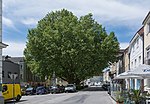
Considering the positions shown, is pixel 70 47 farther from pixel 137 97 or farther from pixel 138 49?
pixel 137 97

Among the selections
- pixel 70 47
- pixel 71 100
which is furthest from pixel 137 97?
pixel 70 47

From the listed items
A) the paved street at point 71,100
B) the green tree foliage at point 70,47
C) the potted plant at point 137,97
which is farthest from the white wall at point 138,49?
the potted plant at point 137,97

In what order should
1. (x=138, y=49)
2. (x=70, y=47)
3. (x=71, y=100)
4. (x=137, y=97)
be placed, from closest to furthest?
(x=137, y=97), (x=71, y=100), (x=138, y=49), (x=70, y=47)

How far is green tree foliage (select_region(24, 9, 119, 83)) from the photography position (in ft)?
200

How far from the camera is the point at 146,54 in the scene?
1296 inches

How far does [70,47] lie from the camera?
Result: 2371 inches

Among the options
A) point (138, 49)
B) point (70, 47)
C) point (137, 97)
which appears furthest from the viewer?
point (70, 47)

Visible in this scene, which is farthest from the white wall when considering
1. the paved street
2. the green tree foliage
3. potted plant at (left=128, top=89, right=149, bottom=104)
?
potted plant at (left=128, top=89, right=149, bottom=104)

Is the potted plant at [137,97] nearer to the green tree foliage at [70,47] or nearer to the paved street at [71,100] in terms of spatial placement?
the paved street at [71,100]

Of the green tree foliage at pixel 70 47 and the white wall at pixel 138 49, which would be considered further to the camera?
the green tree foliage at pixel 70 47

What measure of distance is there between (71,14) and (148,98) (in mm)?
49852

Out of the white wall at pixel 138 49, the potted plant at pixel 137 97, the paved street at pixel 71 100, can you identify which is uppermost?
the white wall at pixel 138 49

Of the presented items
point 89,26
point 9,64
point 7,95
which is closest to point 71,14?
point 89,26

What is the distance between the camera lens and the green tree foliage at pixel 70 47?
200ft
